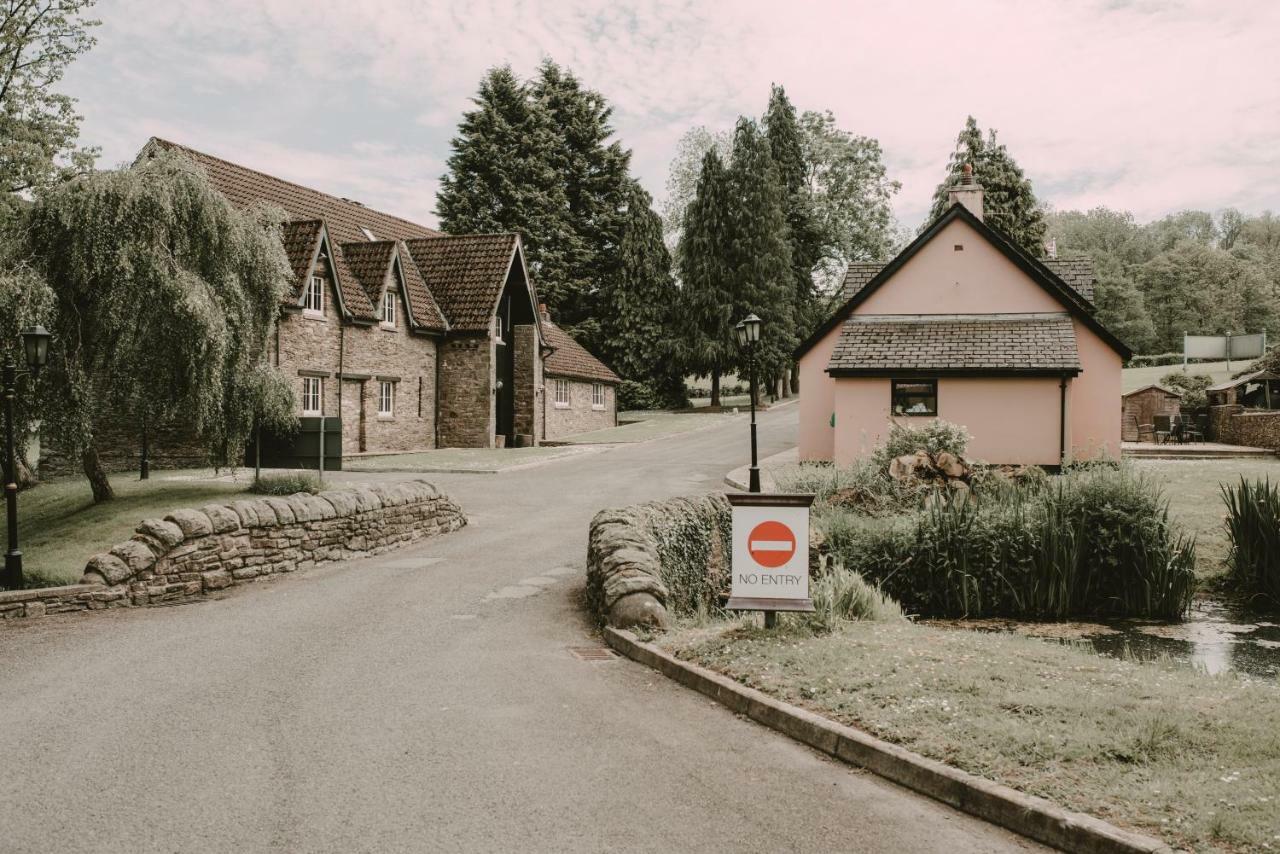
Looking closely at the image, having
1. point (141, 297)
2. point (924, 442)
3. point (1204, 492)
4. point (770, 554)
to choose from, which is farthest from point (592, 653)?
point (1204, 492)

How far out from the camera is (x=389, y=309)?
3422 centimetres

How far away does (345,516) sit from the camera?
1468 cm

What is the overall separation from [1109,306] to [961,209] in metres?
66.5

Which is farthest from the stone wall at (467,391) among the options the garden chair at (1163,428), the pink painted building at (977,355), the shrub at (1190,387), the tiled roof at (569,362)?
the shrub at (1190,387)

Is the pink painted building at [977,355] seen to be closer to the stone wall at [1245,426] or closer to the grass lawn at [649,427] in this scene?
the stone wall at [1245,426]

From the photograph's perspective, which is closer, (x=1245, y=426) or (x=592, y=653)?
(x=592, y=653)

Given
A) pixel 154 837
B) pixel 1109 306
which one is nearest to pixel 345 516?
pixel 154 837

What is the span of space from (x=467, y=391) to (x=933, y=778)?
1298 inches

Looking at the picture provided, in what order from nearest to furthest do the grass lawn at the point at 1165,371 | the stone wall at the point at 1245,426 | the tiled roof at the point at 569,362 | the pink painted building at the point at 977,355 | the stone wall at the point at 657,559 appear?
the stone wall at the point at 657,559 < the pink painted building at the point at 977,355 < the stone wall at the point at 1245,426 < the tiled roof at the point at 569,362 < the grass lawn at the point at 1165,371

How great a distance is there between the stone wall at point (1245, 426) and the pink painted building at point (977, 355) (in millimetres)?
8498

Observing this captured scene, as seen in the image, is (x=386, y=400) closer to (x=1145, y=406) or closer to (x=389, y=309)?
(x=389, y=309)

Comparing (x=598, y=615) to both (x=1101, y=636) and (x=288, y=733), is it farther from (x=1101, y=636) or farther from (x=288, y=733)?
(x=1101, y=636)

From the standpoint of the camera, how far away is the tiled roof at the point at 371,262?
109 ft

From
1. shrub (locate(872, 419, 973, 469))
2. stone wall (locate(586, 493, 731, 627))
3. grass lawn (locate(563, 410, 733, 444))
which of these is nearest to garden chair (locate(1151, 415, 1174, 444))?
grass lawn (locate(563, 410, 733, 444))
